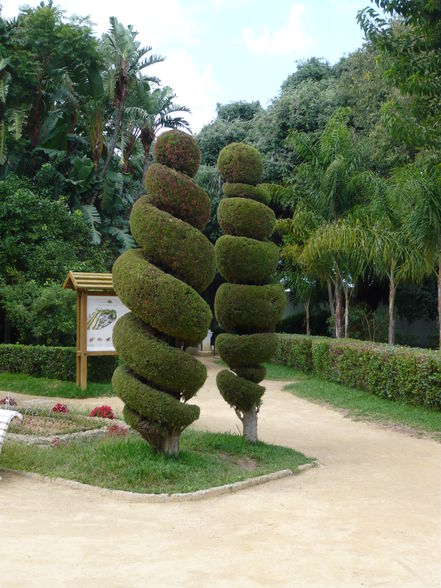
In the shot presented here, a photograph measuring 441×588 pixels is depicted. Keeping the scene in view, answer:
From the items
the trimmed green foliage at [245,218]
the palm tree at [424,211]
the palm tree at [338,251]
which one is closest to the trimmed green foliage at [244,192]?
the trimmed green foliage at [245,218]

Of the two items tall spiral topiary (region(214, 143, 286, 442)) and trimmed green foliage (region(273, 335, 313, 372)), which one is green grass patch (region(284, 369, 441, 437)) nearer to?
trimmed green foliage (region(273, 335, 313, 372))

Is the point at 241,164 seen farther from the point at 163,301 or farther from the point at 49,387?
the point at 49,387

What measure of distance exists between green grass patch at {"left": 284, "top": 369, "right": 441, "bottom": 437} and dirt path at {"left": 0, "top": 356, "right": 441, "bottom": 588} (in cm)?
339

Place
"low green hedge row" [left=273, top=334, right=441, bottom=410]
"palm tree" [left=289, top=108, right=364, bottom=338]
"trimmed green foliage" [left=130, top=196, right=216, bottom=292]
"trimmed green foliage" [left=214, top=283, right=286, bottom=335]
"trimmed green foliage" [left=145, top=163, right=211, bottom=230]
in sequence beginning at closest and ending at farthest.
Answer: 1. "trimmed green foliage" [left=130, top=196, right=216, bottom=292]
2. "trimmed green foliage" [left=145, top=163, right=211, bottom=230]
3. "trimmed green foliage" [left=214, top=283, right=286, bottom=335]
4. "low green hedge row" [left=273, top=334, right=441, bottom=410]
5. "palm tree" [left=289, top=108, right=364, bottom=338]

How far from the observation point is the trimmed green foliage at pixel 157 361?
812 cm

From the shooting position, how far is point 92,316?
15797mm

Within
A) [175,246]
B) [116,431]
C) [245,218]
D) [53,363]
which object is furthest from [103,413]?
[53,363]

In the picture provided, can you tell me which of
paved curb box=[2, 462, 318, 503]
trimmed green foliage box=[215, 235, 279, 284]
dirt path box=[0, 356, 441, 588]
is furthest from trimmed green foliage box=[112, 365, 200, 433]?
trimmed green foliage box=[215, 235, 279, 284]

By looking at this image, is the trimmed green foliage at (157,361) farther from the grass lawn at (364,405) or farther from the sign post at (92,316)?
the sign post at (92,316)

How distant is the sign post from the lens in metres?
15.5

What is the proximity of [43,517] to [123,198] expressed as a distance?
21.1 meters

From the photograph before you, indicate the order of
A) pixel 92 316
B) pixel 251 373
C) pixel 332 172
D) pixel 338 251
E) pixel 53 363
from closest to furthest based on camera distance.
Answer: pixel 251 373
pixel 92 316
pixel 53 363
pixel 338 251
pixel 332 172

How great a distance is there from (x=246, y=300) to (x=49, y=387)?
801cm

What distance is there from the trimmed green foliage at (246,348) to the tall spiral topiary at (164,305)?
3.78ft
